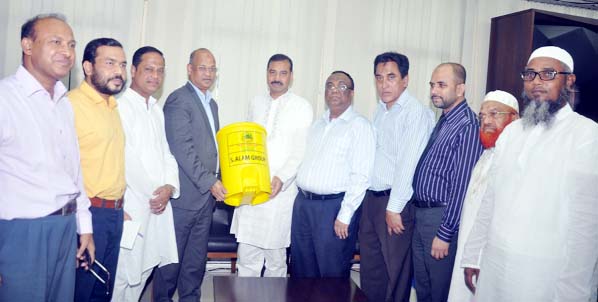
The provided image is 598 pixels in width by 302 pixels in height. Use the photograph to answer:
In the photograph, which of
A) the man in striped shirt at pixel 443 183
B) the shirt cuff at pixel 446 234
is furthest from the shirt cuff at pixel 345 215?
the shirt cuff at pixel 446 234

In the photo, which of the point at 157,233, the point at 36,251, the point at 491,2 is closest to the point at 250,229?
the point at 157,233

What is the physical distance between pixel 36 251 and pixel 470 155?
1.84 meters

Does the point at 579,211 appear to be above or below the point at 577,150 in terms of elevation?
below

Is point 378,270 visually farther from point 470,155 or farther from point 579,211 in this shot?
point 579,211

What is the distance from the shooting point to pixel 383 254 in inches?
113

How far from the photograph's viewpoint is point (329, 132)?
303 centimetres

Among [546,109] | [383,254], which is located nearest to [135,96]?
[383,254]

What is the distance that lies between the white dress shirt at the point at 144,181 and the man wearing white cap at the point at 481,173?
1.46 m

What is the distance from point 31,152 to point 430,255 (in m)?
1.80

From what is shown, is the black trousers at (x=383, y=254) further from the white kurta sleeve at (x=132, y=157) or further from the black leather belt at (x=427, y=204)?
the white kurta sleeve at (x=132, y=157)

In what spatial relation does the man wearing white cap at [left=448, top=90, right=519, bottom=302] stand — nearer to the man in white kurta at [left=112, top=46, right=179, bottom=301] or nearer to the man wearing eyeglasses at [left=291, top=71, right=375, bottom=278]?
the man wearing eyeglasses at [left=291, top=71, right=375, bottom=278]

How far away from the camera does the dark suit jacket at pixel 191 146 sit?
2871mm

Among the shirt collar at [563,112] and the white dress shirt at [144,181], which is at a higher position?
the shirt collar at [563,112]

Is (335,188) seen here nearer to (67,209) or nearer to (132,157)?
(132,157)
